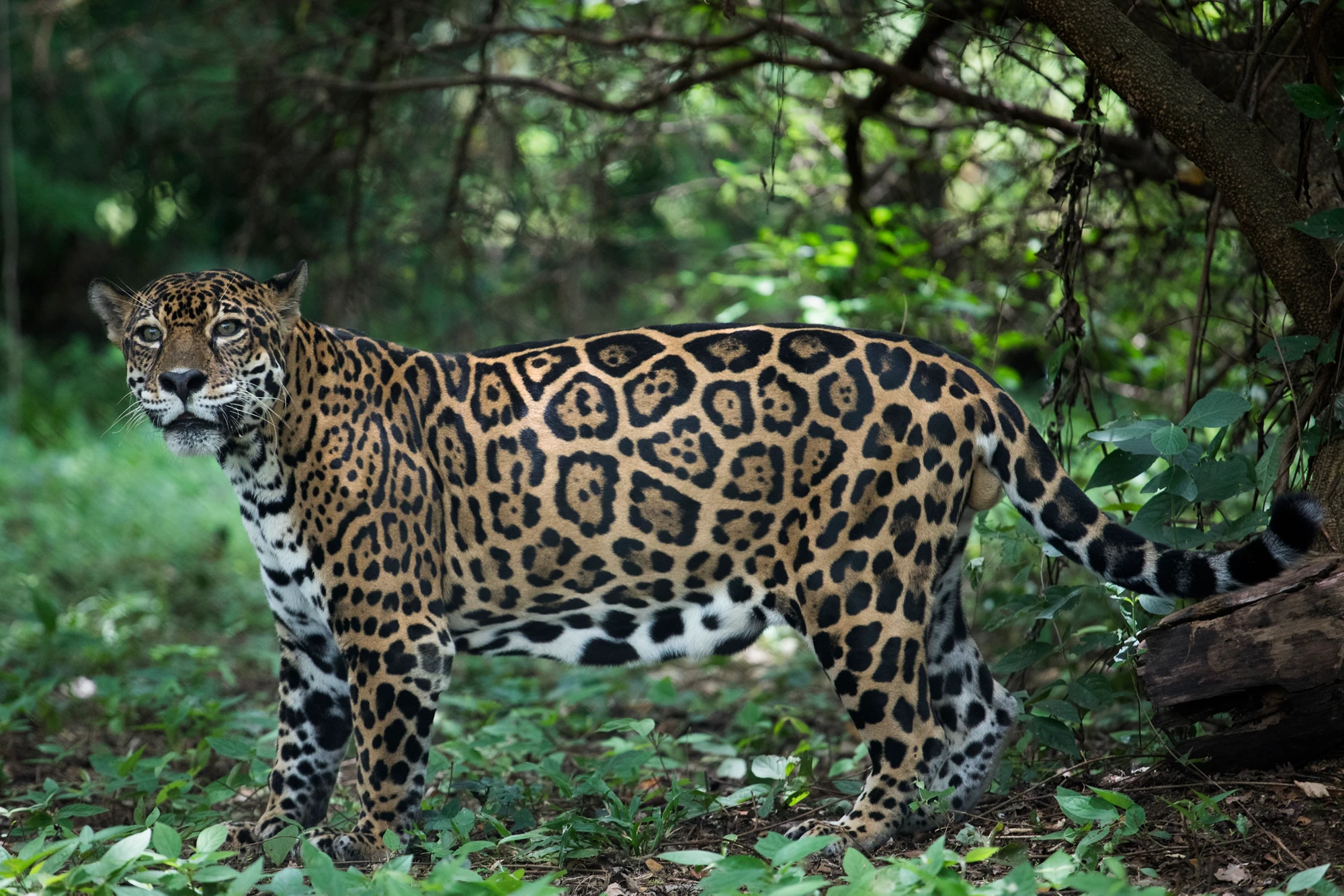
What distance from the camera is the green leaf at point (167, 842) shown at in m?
3.85

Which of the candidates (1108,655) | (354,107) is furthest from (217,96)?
(1108,655)

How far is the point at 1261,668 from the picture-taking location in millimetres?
4164

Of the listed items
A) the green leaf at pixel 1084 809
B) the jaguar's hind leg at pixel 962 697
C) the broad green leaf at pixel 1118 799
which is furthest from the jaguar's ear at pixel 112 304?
the broad green leaf at pixel 1118 799

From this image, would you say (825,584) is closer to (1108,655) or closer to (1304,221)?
(1108,655)

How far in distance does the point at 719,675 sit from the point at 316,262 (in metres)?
5.00

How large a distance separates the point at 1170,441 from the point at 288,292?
142 inches

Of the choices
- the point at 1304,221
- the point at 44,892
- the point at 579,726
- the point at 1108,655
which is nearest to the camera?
the point at 44,892

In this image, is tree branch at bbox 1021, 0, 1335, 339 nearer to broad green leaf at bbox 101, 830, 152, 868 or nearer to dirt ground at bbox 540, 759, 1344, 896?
dirt ground at bbox 540, 759, 1344, 896

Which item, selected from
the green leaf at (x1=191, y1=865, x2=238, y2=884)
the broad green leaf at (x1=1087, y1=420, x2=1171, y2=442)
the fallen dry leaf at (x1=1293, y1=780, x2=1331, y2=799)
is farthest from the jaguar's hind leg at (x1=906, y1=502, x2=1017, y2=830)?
the green leaf at (x1=191, y1=865, x2=238, y2=884)

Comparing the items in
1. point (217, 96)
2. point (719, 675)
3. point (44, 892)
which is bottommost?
point (719, 675)

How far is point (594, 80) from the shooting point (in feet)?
26.6

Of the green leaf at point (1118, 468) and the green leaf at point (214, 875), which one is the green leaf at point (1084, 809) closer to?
the green leaf at point (1118, 468)

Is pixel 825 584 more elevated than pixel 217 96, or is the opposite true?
pixel 217 96

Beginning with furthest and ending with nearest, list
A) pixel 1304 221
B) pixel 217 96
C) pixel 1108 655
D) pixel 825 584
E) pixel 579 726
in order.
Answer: pixel 217 96 → pixel 579 726 → pixel 1108 655 → pixel 825 584 → pixel 1304 221
